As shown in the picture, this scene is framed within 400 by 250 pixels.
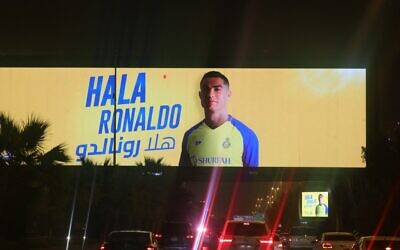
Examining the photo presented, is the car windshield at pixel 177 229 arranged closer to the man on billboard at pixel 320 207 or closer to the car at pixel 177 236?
the car at pixel 177 236

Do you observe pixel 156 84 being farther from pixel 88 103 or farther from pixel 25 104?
pixel 25 104

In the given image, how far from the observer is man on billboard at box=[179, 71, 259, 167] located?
4156 cm

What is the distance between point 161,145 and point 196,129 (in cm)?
224

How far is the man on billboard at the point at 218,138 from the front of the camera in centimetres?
4156

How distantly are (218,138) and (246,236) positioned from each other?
20.4 metres

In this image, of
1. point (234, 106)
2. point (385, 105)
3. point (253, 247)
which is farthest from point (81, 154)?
point (253, 247)

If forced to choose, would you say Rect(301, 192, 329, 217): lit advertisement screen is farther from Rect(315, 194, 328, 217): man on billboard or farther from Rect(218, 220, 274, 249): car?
Rect(218, 220, 274, 249): car

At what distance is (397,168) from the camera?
3172 cm

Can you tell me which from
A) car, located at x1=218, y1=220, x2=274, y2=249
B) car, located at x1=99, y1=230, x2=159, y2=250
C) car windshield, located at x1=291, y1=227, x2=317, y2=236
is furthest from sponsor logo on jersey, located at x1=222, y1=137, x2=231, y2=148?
car, located at x1=99, y1=230, x2=159, y2=250

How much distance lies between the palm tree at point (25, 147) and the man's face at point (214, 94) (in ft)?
59.7

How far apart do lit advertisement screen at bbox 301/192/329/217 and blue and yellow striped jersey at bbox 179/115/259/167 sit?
1031 inches

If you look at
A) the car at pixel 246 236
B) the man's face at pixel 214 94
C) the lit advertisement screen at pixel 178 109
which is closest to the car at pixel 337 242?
the car at pixel 246 236

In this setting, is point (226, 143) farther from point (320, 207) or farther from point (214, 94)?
point (320, 207)

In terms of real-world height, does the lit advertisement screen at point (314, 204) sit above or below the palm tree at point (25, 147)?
above
